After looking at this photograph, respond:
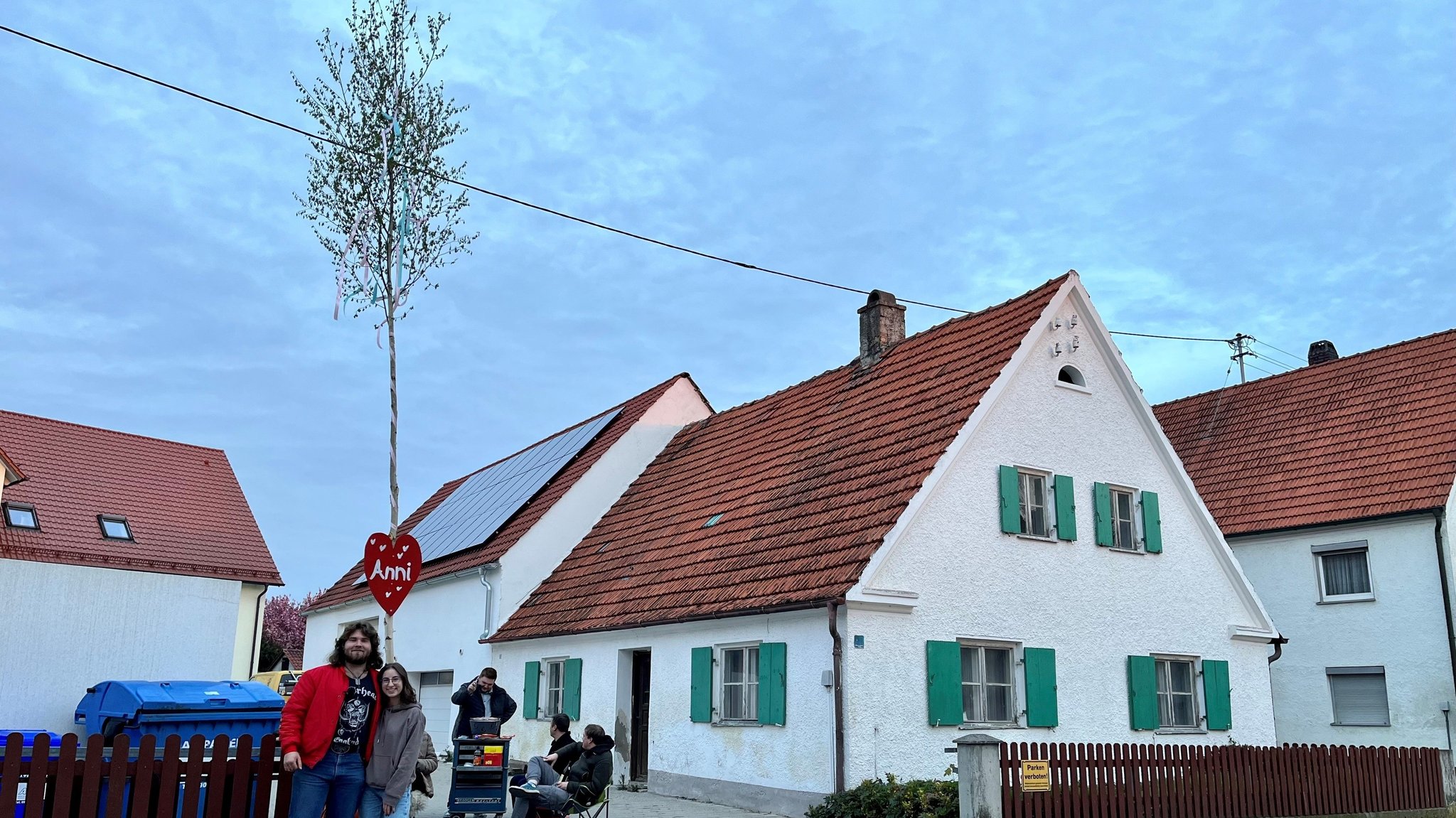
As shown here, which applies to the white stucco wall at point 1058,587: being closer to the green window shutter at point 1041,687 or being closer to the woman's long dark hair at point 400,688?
the green window shutter at point 1041,687

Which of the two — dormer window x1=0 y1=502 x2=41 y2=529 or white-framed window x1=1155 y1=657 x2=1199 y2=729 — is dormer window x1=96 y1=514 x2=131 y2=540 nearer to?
dormer window x1=0 y1=502 x2=41 y2=529

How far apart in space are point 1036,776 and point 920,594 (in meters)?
3.12

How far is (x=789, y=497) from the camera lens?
17.7 meters

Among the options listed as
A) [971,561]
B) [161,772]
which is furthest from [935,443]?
[161,772]

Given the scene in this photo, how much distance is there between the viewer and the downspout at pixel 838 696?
1369cm

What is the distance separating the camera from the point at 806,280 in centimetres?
1941

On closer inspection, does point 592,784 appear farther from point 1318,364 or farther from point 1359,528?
point 1318,364

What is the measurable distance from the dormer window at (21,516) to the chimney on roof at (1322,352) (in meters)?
29.0

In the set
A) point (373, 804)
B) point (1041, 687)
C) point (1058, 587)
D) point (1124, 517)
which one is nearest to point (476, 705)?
point (373, 804)

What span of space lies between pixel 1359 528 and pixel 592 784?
17126 millimetres

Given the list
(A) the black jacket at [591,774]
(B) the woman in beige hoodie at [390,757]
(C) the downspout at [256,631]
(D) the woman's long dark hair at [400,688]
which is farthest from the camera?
(C) the downspout at [256,631]

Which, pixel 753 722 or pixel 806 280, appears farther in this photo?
pixel 806 280

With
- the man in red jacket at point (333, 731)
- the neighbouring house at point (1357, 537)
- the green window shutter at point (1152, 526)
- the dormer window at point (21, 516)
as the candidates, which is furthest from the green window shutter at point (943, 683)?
the dormer window at point (21, 516)

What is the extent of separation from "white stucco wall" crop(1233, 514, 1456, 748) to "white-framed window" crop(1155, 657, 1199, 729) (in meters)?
4.47
